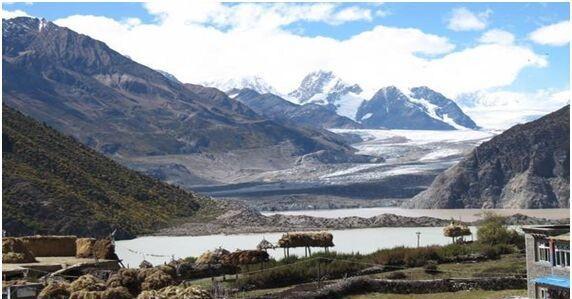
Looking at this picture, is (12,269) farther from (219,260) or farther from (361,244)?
(361,244)

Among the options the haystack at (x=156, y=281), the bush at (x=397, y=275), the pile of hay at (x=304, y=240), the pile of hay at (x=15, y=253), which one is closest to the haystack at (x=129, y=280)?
the haystack at (x=156, y=281)

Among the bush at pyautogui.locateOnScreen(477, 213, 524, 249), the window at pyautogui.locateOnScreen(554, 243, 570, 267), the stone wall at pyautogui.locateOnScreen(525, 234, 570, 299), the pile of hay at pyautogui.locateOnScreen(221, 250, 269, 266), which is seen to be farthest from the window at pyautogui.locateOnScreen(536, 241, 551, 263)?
the bush at pyautogui.locateOnScreen(477, 213, 524, 249)

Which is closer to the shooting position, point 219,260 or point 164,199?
point 219,260

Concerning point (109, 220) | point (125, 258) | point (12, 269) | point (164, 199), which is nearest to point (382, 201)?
point (164, 199)

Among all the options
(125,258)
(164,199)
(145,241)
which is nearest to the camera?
(125,258)

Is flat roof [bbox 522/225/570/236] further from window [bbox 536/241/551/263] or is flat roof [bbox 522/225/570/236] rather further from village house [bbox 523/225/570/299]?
window [bbox 536/241/551/263]

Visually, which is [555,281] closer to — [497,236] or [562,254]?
[562,254]
